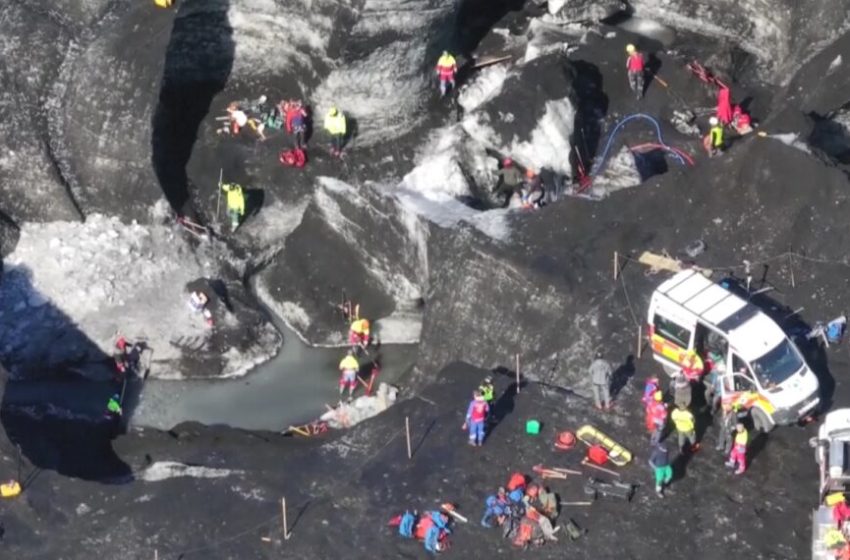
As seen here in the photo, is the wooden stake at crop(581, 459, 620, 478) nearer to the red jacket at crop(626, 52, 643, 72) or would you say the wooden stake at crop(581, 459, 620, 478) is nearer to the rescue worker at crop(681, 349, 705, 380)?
the rescue worker at crop(681, 349, 705, 380)

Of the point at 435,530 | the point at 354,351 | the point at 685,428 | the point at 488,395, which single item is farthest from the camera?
the point at 354,351

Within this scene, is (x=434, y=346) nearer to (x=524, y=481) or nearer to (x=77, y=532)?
(x=524, y=481)

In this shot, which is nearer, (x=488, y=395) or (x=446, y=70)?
(x=488, y=395)

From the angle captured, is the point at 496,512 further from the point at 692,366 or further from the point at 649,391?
the point at 692,366

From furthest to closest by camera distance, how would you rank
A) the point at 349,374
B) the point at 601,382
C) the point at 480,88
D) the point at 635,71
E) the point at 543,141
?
1. the point at 480,88
2. the point at 635,71
3. the point at 543,141
4. the point at 349,374
5. the point at 601,382

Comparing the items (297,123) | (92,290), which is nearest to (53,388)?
(92,290)

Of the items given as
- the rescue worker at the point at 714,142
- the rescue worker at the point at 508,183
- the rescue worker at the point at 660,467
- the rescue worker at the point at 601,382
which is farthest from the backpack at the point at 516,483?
the rescue worker at the point at 714,142
